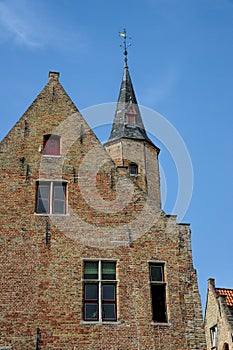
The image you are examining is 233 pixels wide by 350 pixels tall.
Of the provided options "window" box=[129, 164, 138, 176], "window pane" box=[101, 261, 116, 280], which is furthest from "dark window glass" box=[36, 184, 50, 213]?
"window" box=[129, 164, 138, 176]

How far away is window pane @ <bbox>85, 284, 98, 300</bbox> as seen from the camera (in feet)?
52.0

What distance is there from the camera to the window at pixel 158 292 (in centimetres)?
1583

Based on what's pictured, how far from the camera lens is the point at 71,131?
60.9 feet

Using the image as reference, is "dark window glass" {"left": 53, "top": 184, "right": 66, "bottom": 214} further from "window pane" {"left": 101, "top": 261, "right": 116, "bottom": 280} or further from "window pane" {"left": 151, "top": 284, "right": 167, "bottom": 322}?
"window pane" {"left": 151, "top": 284, "right": 167, "bottom": 322}

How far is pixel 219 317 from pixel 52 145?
1164cm

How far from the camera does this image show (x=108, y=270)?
16.3 meters

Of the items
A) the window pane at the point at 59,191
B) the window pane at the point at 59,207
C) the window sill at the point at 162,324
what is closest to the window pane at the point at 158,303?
the window sill at the point at 162,324

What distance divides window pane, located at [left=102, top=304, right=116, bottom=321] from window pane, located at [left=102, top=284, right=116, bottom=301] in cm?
23

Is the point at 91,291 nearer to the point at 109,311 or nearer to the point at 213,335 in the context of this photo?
the point at 109,311

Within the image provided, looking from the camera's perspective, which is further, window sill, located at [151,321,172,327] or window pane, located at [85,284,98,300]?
window pane, located at [85,284,98,300]

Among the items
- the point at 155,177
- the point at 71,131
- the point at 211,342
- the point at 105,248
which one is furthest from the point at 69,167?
the point at 211,342

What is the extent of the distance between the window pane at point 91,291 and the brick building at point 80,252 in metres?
0.03

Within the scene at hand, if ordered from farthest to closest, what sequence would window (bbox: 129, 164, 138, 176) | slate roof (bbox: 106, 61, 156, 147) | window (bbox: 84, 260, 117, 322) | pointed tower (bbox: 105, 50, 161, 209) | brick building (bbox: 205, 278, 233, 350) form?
slate roof (bbox: 106, 61, 156, 147) → window (bbox: 129, 164, 138, 176) → pointed tower (bbox: 105, 50, 161, 209) → brick building (bbox: 205, 278, 233, 350) → window (bbox: 84, 260, 117, 322)

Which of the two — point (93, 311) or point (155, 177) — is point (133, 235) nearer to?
point (93, 311)
